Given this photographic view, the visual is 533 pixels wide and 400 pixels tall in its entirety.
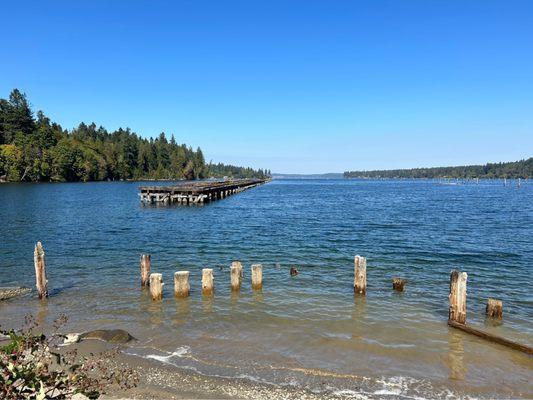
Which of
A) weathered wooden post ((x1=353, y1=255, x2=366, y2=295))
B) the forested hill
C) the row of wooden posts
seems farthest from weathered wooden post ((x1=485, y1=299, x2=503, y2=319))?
the forested hill

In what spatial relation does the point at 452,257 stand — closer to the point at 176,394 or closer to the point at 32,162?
the point at 176,394

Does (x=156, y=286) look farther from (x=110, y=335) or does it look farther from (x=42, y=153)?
(x=42, y=153)

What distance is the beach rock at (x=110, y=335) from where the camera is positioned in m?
11.2

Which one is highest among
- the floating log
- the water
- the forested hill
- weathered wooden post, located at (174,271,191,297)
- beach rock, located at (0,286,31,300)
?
the forested hill

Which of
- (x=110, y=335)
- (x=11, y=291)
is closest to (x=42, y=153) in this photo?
(x=11, y=291)

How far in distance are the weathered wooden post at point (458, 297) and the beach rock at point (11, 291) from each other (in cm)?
1601

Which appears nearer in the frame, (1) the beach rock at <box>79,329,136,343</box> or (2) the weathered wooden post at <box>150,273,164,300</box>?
(1) the beach rock at <box>79,329,136,343</box>

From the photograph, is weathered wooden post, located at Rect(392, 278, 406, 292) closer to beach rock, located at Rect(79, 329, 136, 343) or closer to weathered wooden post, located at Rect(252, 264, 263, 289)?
weathered wooden post, located at Rect(252, 264, 263, 289)

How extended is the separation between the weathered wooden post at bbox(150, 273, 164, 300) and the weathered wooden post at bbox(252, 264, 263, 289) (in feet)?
12.0

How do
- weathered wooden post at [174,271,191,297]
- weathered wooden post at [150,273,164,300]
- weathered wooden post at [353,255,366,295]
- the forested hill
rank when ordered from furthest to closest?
1. the forested hill
2. weathered wooden post at [353,255,366,295]
3. weathered wooden post at [174,271,191,297]
4. weathered wooden post at [150,273,164,300]

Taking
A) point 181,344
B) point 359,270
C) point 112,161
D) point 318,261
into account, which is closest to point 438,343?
point 359,270

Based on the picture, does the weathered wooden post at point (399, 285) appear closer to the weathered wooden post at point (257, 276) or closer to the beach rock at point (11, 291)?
the weathered wooden post at point (257, 276)

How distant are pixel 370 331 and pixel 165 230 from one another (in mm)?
25764

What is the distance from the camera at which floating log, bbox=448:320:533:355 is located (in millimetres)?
10688
